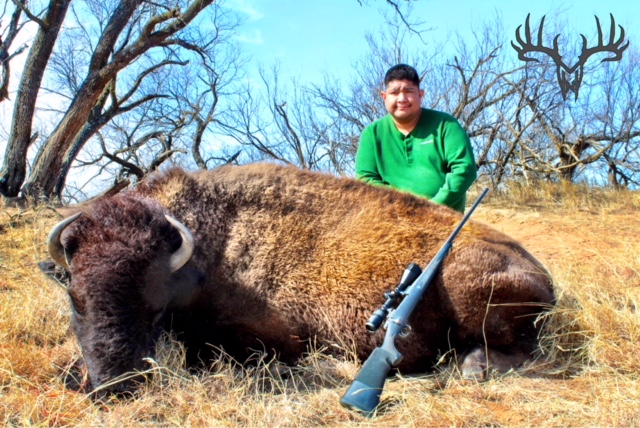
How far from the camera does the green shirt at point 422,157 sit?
173 inches

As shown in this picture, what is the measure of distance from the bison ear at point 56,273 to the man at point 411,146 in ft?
8.19

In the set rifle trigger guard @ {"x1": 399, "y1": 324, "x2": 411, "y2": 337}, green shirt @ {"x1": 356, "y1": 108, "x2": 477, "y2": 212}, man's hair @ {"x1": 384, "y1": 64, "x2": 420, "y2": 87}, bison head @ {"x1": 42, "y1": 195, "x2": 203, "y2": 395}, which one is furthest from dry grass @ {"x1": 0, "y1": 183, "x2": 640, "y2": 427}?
man's hair @ {"x1": 384, "y1": 64, "x2": 420, "y2": 87}

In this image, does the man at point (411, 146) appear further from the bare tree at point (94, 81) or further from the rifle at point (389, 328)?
the bare tree at point (94, 81)

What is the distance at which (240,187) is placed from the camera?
11.5ft

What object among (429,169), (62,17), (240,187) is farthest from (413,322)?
(62,17)

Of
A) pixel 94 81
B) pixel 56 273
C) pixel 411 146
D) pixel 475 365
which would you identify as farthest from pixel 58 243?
pixel 94 81

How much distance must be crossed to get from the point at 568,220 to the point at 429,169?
6.04m

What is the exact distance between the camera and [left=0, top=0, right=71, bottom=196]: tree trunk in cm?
1049

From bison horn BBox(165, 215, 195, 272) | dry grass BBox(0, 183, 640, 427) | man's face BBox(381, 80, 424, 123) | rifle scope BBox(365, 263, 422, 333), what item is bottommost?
dry grass BBox(0, 183, 640, 427)

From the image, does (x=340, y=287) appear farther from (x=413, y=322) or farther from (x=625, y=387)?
(x=625, y=387)

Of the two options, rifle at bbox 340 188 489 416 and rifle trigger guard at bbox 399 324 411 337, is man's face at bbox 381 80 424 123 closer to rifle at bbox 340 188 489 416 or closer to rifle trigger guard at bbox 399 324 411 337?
Result: rifle at bbox 340 188 489 416

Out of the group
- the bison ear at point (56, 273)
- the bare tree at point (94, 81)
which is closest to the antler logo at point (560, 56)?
the bare tree at point (94, 81)

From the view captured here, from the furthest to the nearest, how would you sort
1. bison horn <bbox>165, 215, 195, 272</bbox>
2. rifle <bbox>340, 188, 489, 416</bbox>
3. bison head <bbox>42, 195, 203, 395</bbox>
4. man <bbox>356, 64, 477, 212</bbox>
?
man <bbox>356, 64, 477, 212</bbox>, bison horn <bbox>165, 215, 195, 272</bbox>, bison head <bbox>42, 195, 203, 395</bbox>, rifle <bbox>340, 188, 489, 416</bbox>

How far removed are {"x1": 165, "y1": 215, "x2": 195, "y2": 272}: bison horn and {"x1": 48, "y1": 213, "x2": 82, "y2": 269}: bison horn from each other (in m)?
0.55
